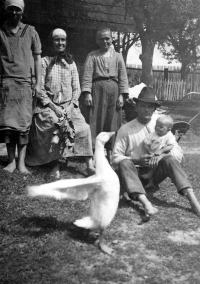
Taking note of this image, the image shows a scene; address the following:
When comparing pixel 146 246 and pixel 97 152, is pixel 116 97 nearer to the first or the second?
pixel 97 152

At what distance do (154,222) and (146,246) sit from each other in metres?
0.63

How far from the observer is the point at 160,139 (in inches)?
192

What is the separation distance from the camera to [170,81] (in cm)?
2233

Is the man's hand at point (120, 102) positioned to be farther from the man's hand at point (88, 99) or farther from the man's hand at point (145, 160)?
the man's hand at point (145, 160)

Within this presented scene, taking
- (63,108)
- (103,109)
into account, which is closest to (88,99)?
(103,109)

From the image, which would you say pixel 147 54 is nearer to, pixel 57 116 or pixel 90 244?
pixel 57 116

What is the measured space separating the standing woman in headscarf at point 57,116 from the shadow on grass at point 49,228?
1534 millimetres

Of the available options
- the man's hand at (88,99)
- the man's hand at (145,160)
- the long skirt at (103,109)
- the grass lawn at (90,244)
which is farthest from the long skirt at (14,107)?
the man's hand at (145,160)

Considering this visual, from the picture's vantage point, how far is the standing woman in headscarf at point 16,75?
5461mm

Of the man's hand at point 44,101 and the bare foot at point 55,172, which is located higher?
the man's hand at point 44,101

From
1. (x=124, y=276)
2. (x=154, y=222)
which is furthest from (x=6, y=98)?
(x=124, y=276)

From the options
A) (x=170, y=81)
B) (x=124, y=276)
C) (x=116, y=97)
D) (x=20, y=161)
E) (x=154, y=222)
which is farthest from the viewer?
(x=170, y=81)

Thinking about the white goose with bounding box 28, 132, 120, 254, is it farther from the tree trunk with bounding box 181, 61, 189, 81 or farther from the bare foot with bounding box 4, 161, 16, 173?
the tree trunk with bounding box 181, 61, 189, 81

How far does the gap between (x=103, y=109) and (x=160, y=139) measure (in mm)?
1754
